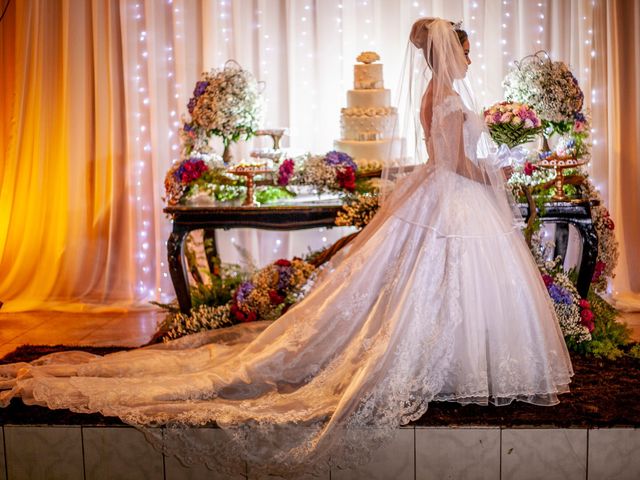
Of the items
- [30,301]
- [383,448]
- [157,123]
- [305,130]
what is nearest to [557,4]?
[305,130]

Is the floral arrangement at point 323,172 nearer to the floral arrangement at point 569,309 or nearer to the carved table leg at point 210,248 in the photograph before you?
the carved table leg at point 210,248

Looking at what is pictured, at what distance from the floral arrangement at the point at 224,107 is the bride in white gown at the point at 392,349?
1818 mm

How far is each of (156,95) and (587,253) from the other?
342cm

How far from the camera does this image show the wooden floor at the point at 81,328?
5641 mm

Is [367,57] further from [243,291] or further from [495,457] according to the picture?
[495,457]

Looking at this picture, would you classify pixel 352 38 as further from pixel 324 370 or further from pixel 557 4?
pixel 324 370

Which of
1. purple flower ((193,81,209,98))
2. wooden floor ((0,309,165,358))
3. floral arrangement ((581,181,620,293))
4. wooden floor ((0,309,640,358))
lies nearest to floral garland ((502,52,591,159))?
floral arrangement ((581,181,620,293))

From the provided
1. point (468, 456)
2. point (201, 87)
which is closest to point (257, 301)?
point (201, 87)

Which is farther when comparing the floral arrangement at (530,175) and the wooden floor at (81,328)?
the wooden floor at (81,328)

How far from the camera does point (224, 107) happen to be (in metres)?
5.58

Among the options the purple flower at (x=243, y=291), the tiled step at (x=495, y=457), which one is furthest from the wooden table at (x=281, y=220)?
the tiled step at (x=495, y=457)

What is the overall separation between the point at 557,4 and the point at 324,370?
3.73 meters

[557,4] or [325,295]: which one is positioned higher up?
[557,4]

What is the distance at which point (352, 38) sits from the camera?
21.1 feet
